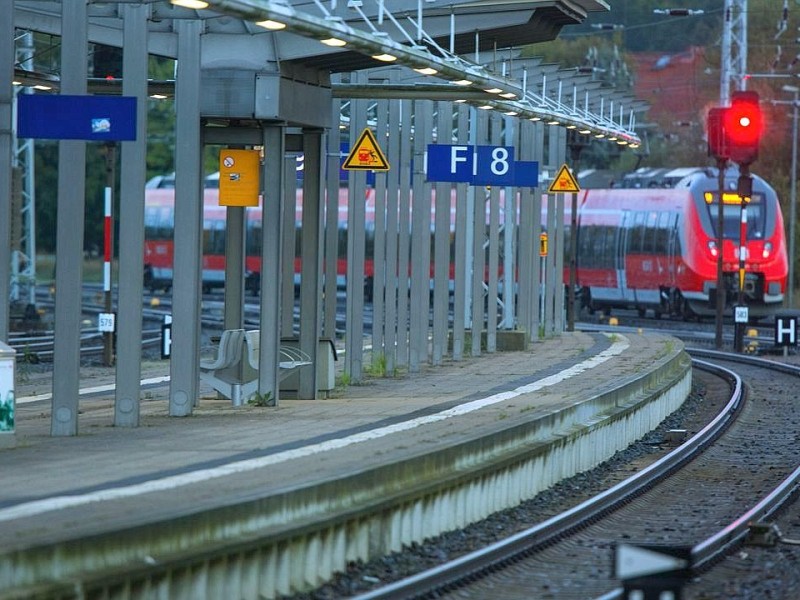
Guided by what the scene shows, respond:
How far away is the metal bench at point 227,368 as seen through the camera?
1916 centimetres

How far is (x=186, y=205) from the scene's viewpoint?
57.6ft

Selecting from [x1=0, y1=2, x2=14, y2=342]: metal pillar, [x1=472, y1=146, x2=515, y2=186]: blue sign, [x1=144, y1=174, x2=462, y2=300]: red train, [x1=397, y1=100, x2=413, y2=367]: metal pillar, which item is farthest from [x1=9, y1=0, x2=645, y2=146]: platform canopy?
[x1=144, y1=174, x2=462, y2=300]: red train

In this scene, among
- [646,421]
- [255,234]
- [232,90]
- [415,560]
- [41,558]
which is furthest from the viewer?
[255,234]

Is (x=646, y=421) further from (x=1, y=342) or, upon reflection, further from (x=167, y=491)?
(x=167, y=491)

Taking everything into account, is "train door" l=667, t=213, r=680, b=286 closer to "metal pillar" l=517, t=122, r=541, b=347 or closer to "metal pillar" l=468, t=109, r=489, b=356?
"metal pillar" l=517, t=122, r=541, b=347

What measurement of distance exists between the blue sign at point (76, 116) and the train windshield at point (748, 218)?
1278 inches

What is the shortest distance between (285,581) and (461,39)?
11325 mm

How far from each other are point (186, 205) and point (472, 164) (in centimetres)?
922

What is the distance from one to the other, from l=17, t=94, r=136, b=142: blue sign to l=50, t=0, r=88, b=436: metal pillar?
343 mm

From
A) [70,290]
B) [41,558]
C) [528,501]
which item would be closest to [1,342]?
[70,290]

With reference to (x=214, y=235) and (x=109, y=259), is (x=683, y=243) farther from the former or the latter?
(x=214, y=235)

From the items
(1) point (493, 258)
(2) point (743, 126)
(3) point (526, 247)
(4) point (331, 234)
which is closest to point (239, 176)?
(4) point (331, 234)

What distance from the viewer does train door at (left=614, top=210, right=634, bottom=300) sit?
161 feet

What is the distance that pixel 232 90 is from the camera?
60.5 feet
